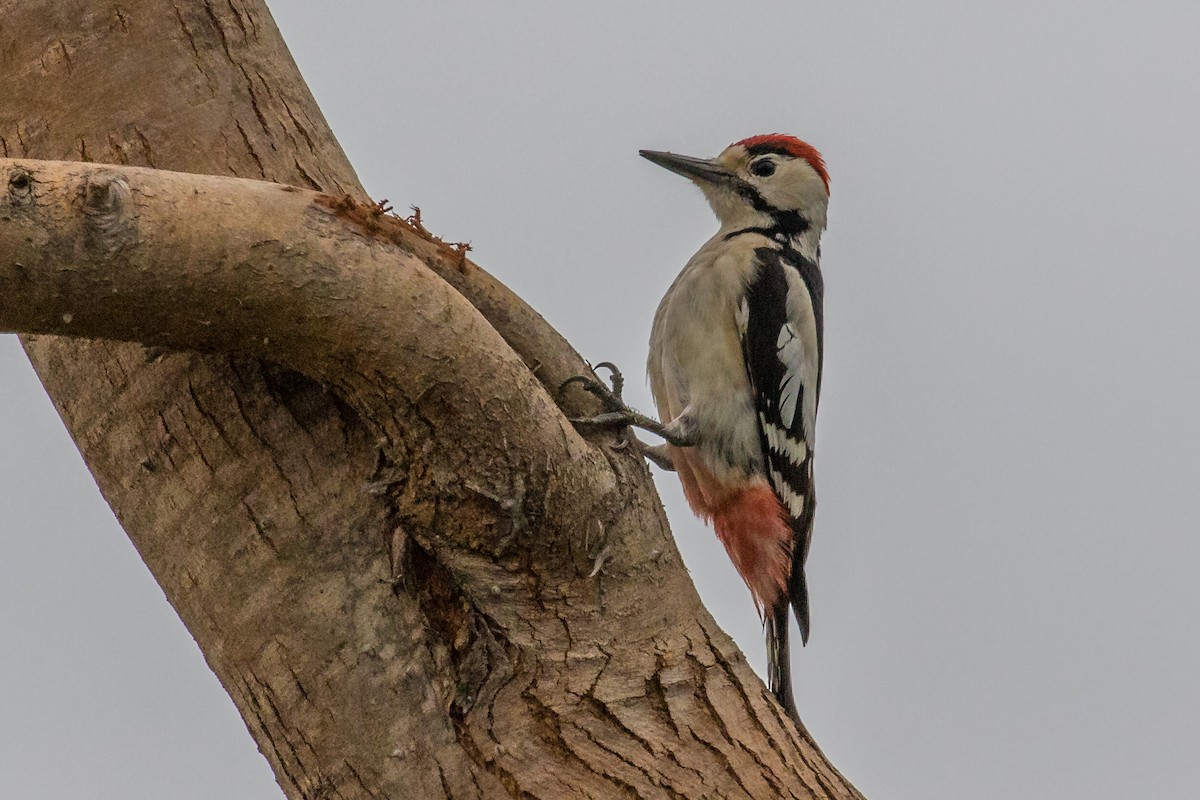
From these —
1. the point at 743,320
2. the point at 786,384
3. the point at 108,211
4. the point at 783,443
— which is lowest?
the point at 108,211

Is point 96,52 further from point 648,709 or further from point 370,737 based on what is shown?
point 648,709

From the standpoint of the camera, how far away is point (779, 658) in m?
3.85

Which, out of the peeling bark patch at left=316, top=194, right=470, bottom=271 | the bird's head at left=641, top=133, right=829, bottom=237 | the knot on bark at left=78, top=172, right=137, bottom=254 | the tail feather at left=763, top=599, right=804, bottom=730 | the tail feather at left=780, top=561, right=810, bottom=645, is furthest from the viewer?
the bird's head at left=641, top=133, right=829, bottom=237

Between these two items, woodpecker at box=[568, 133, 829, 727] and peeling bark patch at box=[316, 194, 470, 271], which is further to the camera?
woodpecker at box=[568, 133, 829, 727]

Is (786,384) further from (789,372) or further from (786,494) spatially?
(786,494)

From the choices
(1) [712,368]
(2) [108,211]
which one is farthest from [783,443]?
(2) [108,211]

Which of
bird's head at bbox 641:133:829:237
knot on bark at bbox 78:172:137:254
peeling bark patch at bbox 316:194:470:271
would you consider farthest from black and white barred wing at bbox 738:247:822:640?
knot on bark at bbox 78:172:137:254

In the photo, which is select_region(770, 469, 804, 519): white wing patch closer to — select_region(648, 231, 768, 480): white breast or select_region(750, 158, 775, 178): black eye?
select_region(648, 231, 768, 480): white breast

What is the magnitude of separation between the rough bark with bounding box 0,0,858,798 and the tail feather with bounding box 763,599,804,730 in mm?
887

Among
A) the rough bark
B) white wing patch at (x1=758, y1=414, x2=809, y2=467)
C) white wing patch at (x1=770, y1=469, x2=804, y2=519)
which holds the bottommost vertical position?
the rough bark

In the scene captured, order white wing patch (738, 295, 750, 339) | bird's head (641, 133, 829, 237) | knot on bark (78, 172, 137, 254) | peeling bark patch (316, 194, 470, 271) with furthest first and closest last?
bird's head (641, 133, 829, 237) < white wing patch (738, 295, 750, 339) < peeling bark patch (316, 194, 470, 271) < knot on bark (78, 172, 137, 254)

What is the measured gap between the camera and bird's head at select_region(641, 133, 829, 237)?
5039 millimetres

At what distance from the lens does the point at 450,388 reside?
233cm

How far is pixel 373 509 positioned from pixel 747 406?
2.05 metres
